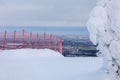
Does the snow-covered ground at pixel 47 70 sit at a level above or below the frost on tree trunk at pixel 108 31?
below

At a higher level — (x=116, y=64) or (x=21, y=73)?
(x=116, y=64)

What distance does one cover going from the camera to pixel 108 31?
30.9ft

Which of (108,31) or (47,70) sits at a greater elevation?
(108,31)

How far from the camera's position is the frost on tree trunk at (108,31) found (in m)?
9.10

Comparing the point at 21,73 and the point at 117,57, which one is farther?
the point at 21,73

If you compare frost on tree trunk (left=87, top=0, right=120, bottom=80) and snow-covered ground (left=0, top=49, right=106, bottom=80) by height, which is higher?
frost on tree trunk (left=87, top=0, right=120, bottom=80)

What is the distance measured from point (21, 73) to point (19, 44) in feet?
26.2

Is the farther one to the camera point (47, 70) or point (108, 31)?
point (47, 70)

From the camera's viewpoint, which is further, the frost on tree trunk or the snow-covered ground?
the snow-covered ground

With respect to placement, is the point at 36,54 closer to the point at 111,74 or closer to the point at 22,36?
the point at 22,36

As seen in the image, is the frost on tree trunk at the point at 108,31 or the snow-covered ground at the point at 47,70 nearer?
the frost on tree trunk at the point at 108,31

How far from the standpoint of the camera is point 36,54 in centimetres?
2045

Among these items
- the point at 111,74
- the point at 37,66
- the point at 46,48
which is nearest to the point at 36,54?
the point at 46,48

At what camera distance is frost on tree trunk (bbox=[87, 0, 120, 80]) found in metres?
9.10
